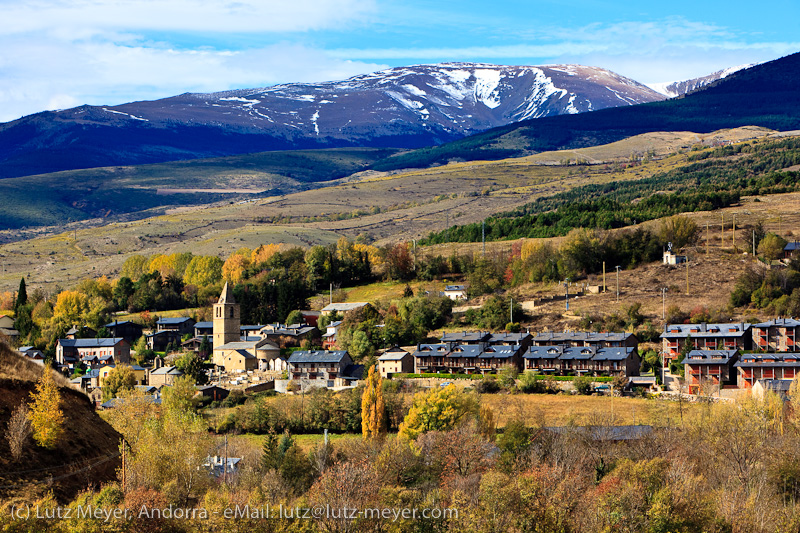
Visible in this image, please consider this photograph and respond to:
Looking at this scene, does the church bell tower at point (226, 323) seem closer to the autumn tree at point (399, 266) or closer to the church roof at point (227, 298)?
the church roof at point (227, 298)

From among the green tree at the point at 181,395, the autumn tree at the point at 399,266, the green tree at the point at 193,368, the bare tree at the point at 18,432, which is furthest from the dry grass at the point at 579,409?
the autumn tree at the point at 399,266

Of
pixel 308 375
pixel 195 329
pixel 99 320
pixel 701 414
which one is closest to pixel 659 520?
pixel 701 414

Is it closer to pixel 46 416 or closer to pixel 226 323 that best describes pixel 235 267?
pixel 226 323

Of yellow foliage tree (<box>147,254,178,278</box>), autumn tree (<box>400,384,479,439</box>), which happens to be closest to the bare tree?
autumn tree (<box>400,384,479,439</box>)

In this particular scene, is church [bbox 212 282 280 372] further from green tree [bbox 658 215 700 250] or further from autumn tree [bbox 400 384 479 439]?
green tree [bbox 658 215 700 250]

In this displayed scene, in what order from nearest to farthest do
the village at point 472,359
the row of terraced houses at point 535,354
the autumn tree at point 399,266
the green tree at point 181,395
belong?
the green tree at point 181,395, the village at point 472,359, the row of terraced houses at point 535,354, the autumn tree at point 399,266

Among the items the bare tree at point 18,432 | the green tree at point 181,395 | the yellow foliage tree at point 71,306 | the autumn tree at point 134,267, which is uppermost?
the bare tree at point 18,432

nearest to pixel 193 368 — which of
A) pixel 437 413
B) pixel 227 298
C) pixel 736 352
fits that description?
pixel 227 298

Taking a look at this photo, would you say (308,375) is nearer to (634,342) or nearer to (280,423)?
(280,423)
